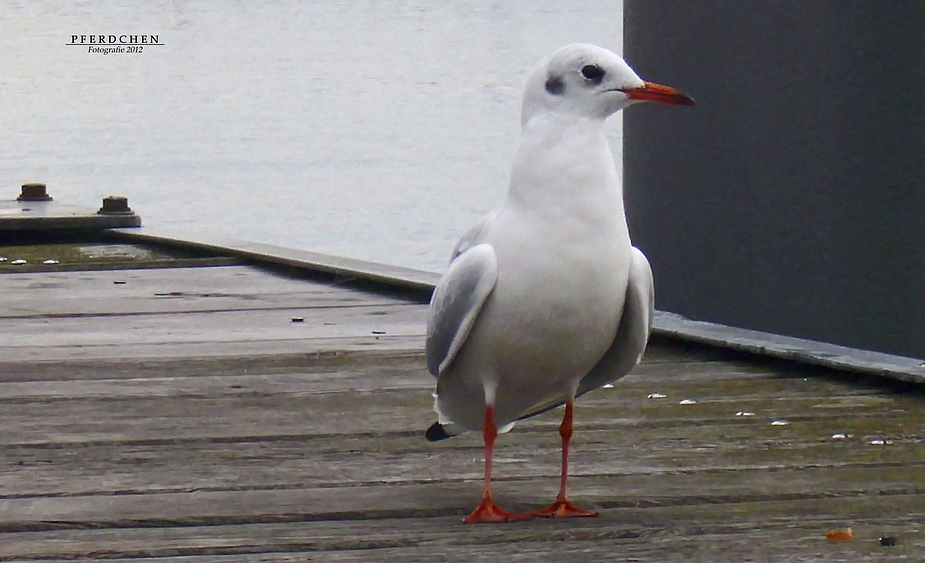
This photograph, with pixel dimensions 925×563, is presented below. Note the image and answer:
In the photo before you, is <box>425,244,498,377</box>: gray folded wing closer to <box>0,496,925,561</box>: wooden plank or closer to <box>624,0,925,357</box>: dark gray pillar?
<box>0,496,925,561</box>: wooden plank

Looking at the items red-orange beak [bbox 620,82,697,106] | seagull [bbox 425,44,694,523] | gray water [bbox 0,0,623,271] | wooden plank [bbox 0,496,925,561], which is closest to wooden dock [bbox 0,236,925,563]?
wooden plank [bbox 0,496,925,561]

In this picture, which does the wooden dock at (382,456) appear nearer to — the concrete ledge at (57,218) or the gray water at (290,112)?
the concrete ledge at (57,218)

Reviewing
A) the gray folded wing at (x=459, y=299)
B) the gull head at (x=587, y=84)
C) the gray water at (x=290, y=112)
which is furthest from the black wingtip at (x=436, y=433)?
the gray water at (x=290, y=112)

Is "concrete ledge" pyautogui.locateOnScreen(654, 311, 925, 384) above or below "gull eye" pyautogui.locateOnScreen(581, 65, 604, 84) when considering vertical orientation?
below

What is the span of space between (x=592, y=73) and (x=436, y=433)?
838 millimetres

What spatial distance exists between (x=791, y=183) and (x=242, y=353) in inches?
61.5

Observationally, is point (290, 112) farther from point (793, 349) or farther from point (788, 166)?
point (793, 349)

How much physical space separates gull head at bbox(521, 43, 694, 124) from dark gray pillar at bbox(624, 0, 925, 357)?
5.24 ft

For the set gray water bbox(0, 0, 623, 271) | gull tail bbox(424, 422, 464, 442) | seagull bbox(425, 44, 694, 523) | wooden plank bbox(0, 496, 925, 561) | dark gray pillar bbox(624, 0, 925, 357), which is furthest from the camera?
gray water bbox(0, 0, 623, 271)

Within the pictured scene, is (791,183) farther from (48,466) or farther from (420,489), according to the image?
(48,466)

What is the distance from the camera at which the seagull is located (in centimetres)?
277

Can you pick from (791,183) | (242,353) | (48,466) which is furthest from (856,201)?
(48,466)

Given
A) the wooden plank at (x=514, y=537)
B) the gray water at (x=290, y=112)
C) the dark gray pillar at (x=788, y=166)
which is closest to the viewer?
the wooden plank at (x=514, y=537)

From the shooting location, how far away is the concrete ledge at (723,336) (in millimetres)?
3861
